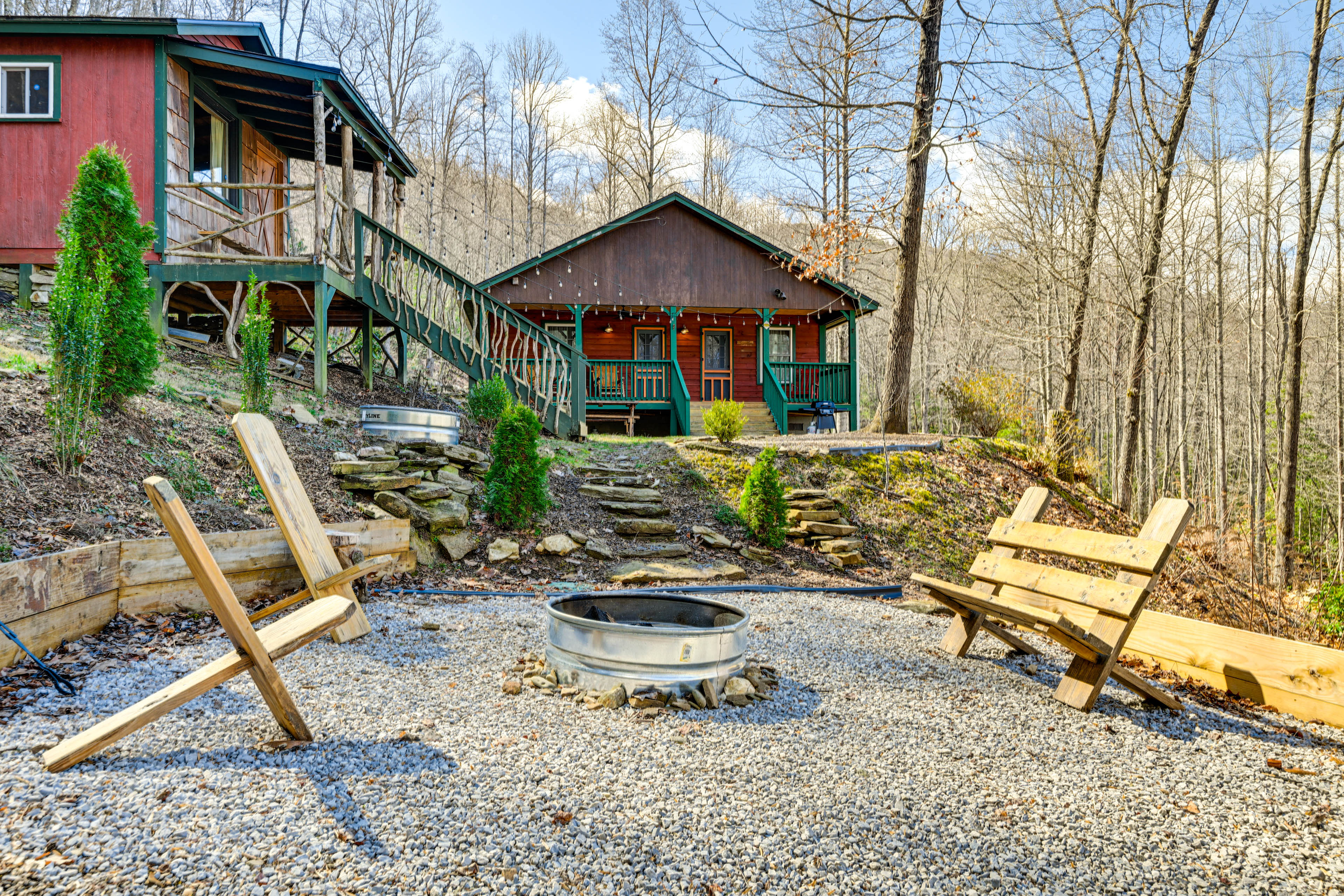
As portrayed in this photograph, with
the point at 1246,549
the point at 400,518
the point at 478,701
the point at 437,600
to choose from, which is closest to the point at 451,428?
the point at 400,518

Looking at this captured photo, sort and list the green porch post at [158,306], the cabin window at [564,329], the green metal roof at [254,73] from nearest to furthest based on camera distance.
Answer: the green porch post at [158,306] < the green metal roof at [254,73] < the cabin window at [564,329]

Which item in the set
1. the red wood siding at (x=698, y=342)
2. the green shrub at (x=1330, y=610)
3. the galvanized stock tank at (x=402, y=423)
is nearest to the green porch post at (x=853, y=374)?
the red wood siding at (x=698, y=342)

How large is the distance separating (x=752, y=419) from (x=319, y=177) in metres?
10.3

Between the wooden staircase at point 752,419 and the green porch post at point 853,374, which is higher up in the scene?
the green porch post at point 853,374

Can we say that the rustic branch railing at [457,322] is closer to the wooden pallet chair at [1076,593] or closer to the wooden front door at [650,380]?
the wooden front door at [650,380]

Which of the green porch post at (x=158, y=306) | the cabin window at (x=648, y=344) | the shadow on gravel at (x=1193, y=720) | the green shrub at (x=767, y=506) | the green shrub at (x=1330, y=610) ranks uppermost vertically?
the cabin window at (x=648, y=344)

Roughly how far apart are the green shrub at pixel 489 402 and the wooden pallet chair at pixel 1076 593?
6.16m

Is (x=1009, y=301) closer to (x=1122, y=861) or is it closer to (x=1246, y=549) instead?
(x=1246, y=549)

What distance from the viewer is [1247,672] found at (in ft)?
12.2

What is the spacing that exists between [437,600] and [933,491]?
23.5 ft

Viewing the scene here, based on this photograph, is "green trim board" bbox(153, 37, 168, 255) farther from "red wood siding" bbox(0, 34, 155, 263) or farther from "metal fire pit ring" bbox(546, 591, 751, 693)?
"metal fire pit ring" bbox(546, 591, 751, 693)

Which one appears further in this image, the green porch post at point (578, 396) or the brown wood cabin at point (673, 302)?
the brown wood cabin at point (673, 302)

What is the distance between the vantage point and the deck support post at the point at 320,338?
351 inches

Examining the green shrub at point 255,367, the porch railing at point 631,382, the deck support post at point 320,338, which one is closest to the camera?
the green shrub at point 255,367
